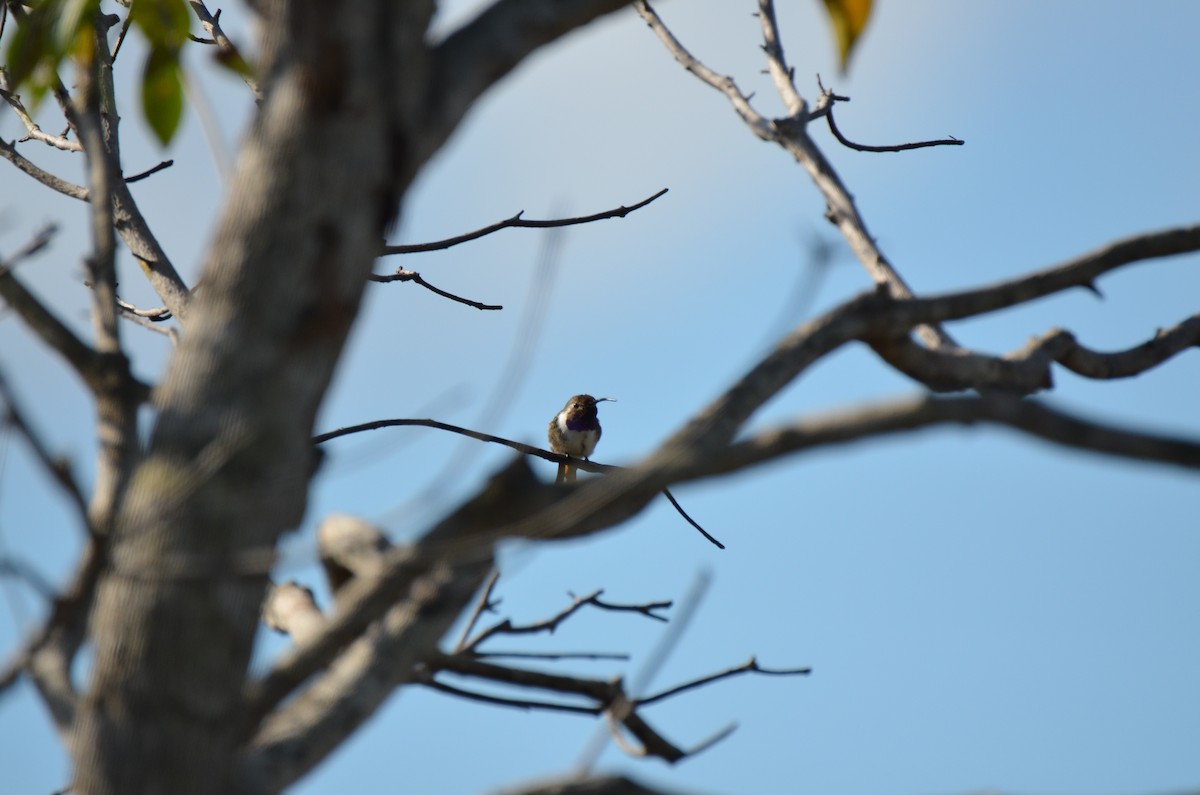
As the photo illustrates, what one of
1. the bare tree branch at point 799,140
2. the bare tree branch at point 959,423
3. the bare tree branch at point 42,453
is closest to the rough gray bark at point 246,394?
the bare tree branch at point 42,453

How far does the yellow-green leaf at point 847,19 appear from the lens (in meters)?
1.91

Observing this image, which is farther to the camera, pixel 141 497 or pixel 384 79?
pixel 384 79

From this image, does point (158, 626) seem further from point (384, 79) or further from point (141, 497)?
point (384, 79)

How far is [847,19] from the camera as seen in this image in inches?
75.1

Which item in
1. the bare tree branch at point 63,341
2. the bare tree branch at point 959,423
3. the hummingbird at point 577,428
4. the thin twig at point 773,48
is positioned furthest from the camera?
the hummingbird at point 577,428

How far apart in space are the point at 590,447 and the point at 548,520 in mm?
8451

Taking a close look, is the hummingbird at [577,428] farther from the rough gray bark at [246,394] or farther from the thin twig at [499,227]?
the rough gray bark at [246,394]

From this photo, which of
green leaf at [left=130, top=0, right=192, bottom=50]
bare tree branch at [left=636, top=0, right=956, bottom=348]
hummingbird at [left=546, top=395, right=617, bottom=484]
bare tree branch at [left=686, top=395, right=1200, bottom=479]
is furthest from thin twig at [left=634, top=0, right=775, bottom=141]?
hummingbird at [left=546, top=395, right=617, bottom=484]

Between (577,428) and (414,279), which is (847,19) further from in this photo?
(577,428)

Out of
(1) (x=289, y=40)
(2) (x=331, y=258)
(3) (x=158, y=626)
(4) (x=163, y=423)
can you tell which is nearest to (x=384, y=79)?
(1) (x=289, y=40)

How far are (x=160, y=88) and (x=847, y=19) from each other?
1149 millimetres

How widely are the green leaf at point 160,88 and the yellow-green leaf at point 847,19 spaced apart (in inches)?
43.3

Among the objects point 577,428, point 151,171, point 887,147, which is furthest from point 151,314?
point 577,428

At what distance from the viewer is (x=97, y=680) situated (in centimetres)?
168
